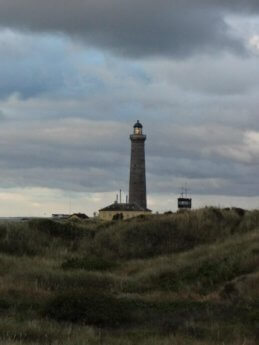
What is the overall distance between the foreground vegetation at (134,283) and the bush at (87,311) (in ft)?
0.07

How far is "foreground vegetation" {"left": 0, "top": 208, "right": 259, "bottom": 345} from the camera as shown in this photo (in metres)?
11.1

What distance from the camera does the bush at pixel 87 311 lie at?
12.6m

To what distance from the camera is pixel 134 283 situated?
20.5m

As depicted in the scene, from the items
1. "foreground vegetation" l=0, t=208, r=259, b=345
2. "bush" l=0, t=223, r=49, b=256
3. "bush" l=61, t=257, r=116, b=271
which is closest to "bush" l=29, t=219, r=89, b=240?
"foreground vegetation" l=0, t=208, r=259, b=345

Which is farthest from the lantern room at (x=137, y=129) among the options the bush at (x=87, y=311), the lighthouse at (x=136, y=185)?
the bush at (x=87, y=311)

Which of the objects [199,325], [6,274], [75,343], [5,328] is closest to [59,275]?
[6,274]

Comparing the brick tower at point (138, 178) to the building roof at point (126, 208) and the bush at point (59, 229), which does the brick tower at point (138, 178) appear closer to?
the building roof at point (126, 208)

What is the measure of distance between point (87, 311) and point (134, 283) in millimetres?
7815

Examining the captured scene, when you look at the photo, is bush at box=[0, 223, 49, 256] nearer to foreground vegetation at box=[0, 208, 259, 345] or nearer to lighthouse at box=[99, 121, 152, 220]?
foreground vegetation at box=[0, 208, 259, 345]

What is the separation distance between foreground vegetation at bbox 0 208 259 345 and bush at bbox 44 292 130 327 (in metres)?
0.02

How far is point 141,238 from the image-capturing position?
3231 cm

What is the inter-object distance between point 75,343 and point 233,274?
520 inches

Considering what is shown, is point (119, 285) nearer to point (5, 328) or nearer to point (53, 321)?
point (53, 321)

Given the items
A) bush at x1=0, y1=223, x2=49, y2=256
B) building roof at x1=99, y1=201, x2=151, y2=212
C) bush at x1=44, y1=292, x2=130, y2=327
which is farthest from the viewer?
building roof at x1=99, y1=201, x2=151, y2=212
